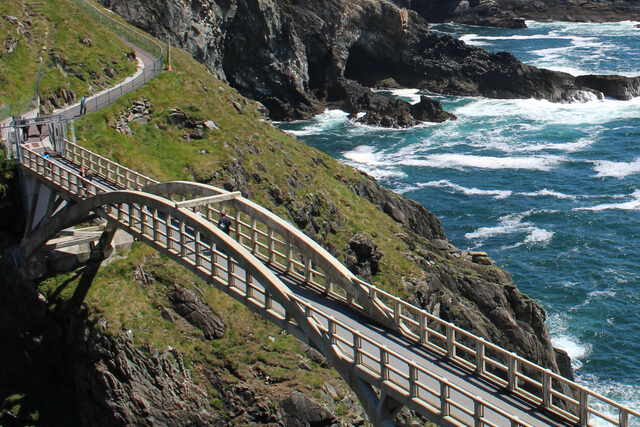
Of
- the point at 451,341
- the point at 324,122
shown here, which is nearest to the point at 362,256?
the point at 451,341

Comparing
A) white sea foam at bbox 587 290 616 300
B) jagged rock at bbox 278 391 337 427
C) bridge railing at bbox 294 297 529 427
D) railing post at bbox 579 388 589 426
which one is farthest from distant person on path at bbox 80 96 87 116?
white sea foam at bbox 587 290 616 300

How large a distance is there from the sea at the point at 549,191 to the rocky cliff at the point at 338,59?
3.88m

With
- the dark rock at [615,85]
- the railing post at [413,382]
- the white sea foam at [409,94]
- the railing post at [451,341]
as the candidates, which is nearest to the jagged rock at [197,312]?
the railing post at [451,341]

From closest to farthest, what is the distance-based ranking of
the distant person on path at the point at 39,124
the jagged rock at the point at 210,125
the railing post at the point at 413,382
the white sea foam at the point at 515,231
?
the railing post at the point at 413,382, the distant person on path at the point at 39,124, the jagged rock at the point at 210,125, the white sea foam at the point at 515,231

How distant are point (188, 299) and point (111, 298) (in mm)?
3351

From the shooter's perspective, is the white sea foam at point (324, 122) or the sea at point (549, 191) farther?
the white sea foam at point (324, 122)

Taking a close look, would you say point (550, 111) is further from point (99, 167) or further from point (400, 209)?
point (99, 167)

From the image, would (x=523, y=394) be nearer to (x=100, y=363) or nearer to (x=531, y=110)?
(x=100, y=363)

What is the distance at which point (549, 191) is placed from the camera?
2933 inches

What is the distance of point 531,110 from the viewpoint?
107375 mm

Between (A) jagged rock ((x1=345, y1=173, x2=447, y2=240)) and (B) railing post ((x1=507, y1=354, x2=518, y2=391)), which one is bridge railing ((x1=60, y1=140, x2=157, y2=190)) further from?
(A) jagged rock ((x1=345, y1=173, x2=447, y2=240))

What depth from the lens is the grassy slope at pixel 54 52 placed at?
48.2m

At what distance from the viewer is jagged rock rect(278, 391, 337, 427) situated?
29.5 m

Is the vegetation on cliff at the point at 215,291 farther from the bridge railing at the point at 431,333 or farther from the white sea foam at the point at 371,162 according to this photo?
the white sea foam at the point at 371,162
